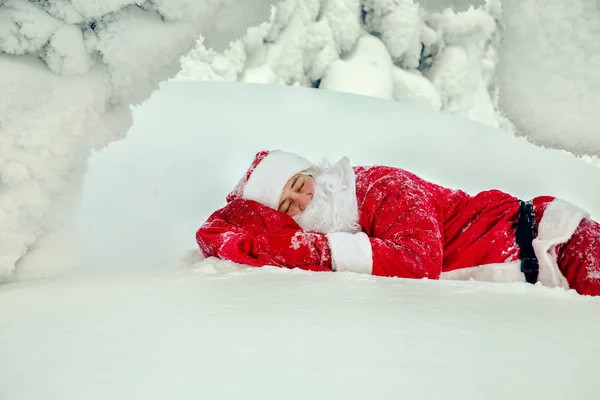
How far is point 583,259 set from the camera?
40.8 inches

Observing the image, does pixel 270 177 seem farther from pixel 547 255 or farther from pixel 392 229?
pixel 547 255

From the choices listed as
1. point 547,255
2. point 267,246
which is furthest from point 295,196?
point 547,255

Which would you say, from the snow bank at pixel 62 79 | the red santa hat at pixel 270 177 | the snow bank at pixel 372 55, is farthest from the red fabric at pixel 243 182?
the snow bank at pixel 372 55

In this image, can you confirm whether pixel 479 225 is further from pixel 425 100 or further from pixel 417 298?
pixel 425 100

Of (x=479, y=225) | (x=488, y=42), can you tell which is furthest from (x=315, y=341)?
(x=488, y=42)

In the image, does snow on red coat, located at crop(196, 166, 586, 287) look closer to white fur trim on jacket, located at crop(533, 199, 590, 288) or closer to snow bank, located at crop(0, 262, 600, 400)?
white fur trim on jacket, located at crop(533, 199, 590, 288)

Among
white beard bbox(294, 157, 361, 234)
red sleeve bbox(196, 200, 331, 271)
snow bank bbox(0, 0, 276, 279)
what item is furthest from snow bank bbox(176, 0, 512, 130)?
snow bank bbox(0, 0, 276, 279)

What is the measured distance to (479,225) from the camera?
113 centimetres

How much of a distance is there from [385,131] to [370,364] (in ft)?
4.76

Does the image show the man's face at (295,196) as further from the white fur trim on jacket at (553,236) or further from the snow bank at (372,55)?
the snow bank at (372,55)

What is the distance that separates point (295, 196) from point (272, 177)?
63 mm

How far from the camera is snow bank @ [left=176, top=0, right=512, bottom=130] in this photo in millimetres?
2459

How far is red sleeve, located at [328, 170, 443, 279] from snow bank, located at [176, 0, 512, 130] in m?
1.41

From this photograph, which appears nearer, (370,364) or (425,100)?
(370,364)
